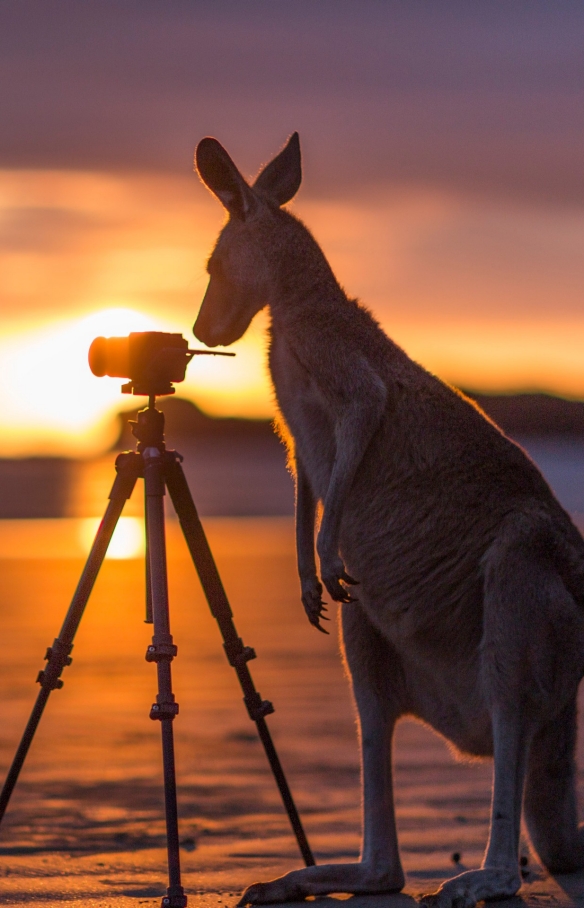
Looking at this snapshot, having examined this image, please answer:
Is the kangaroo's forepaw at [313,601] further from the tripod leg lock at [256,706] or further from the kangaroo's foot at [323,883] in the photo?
the kangaroo's foot at [323,883]

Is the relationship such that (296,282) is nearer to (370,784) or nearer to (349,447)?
(349,447)

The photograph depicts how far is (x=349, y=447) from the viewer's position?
399 cm

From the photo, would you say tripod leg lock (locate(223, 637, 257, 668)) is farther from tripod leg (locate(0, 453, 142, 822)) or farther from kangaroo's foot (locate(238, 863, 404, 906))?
kangaroo's foot (locate(238, 863, 404, 906))

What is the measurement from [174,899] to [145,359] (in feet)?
5.05

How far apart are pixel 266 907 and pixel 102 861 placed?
0.71 meters

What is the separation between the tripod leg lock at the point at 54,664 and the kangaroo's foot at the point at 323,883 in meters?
0.82

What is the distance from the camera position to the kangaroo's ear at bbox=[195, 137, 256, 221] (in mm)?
4145

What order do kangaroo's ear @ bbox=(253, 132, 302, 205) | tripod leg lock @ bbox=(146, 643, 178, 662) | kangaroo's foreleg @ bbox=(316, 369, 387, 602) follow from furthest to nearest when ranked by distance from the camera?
kangaroo's ear @ bbox=(253, 132, 302, 205) → kangaroo's foreleg @ bbox=(316, 369, 387, 602) → tripod leg lock @ bbox=(146, 643, 178, 662)

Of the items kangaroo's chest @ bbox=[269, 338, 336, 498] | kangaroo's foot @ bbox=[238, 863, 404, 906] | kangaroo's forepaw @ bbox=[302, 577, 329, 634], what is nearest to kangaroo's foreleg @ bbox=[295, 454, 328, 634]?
kangaroo's forepaw @ bbox=[302, 577, 329, 634]

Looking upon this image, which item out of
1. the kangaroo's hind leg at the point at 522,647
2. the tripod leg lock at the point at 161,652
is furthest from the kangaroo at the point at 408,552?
the tripod leg lock at the point at 161,652

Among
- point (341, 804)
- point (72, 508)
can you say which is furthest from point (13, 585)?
point (72, 508)

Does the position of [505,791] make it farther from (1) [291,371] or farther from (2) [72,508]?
(2) [72,508]

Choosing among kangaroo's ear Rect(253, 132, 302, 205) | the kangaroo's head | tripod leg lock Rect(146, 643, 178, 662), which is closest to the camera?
tripod leg lock Rect(146, 643, 178, 662)

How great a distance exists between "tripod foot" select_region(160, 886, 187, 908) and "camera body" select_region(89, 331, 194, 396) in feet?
→ 4.68
